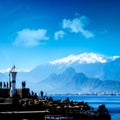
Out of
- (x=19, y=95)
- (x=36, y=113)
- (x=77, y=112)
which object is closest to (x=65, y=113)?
(x=77, y=112)

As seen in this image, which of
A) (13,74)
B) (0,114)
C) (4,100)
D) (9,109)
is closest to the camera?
(0,114)

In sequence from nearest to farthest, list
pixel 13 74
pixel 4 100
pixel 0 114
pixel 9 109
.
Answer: pixel 0 114, pixel 9 109, pixel 4 100, pixel 13 74

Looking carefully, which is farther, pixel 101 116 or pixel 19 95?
pixel 19 95

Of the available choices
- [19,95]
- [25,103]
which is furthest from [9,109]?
[19,95]

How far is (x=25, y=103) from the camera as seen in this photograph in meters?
79.1

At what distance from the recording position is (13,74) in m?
88.9

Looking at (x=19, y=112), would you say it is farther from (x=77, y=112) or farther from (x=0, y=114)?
(x=77, y=112)

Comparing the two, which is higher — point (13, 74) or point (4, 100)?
point (13, 74)

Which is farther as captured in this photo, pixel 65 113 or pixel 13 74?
pixel 13 74

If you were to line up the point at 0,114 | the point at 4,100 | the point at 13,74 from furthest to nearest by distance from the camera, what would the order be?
1. the point at 13,74
2. the point at 4,100
3. the point at 0,114

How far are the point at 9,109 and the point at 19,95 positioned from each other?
1660 cm

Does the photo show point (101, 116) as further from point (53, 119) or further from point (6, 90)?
point (6, 90)

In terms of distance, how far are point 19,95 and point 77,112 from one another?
19.4 meters

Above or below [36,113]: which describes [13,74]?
→ above
